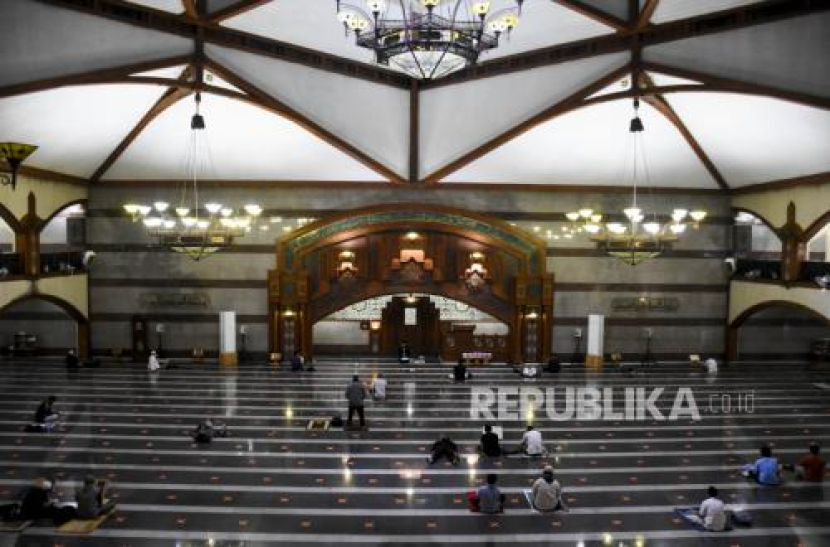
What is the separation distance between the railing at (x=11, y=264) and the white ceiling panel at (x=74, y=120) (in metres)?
2.33

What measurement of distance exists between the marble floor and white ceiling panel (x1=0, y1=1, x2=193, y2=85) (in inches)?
253

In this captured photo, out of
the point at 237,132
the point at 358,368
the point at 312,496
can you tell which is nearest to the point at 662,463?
the point at 312,496

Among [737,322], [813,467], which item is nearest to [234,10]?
[813,467]

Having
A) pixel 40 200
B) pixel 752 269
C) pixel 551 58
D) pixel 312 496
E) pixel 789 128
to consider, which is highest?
pixel 551 58

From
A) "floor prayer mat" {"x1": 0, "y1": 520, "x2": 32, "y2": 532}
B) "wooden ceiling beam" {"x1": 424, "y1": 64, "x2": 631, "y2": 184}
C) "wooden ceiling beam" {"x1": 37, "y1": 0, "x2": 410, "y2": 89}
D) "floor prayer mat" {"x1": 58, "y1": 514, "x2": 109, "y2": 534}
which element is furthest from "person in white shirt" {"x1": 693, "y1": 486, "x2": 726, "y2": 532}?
"wooden ceiling beam" {"x1": 37, "y1": 0, "x2": 410, "y2": 89}

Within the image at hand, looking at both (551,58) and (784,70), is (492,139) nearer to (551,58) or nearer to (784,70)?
(551,58)

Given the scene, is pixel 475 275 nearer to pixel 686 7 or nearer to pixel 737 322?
pixel 737 322

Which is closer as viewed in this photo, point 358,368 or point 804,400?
point 804,400

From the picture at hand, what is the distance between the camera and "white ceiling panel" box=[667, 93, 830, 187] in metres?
14.1

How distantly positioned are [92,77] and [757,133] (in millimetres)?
13957

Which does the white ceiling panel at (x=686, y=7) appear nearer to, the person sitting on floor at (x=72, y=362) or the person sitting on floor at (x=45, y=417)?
the person sitting on floor at (x=45, y=417)

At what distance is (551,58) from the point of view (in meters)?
14.6

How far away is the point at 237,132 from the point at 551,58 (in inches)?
310

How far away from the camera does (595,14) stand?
12.4m
